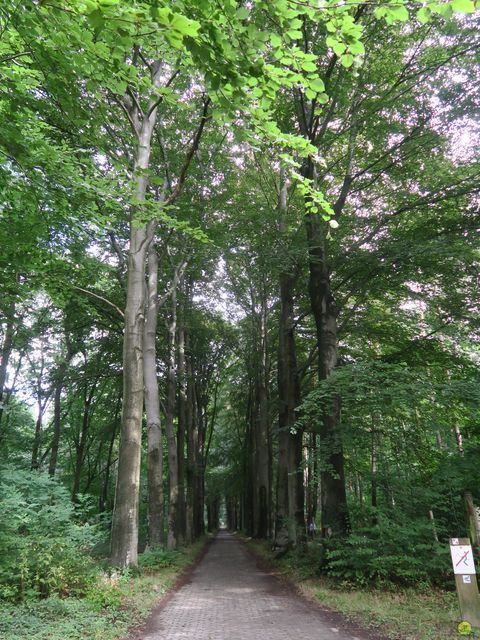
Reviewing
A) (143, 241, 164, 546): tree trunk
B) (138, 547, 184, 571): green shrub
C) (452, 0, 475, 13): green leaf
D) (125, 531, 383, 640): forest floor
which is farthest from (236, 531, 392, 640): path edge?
(452, 0, 475, 13): green leaf

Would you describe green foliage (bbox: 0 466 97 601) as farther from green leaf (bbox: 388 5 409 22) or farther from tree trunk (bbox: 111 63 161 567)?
green leaf (bbox: 388 5 409 22)

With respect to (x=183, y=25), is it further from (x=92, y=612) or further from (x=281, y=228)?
(x=281, y=228)

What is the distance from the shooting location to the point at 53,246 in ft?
32.5

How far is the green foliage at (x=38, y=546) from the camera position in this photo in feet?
20.5

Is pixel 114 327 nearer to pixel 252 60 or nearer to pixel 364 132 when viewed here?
pixel 364 132

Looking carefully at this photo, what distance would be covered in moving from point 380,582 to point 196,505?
839 inches

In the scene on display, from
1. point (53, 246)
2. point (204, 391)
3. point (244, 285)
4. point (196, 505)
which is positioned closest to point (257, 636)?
point (53, 246)

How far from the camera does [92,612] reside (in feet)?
20.1

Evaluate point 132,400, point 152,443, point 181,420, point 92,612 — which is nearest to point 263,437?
point 181,420

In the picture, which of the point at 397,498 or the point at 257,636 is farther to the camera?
the point at 397,498

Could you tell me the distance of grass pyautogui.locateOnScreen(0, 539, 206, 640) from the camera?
5152mm

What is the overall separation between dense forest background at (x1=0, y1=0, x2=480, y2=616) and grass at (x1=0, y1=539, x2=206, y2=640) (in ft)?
1.50

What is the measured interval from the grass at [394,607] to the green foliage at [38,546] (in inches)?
179

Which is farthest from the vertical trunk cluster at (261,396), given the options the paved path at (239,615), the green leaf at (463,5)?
the green leaf at (463,5)
